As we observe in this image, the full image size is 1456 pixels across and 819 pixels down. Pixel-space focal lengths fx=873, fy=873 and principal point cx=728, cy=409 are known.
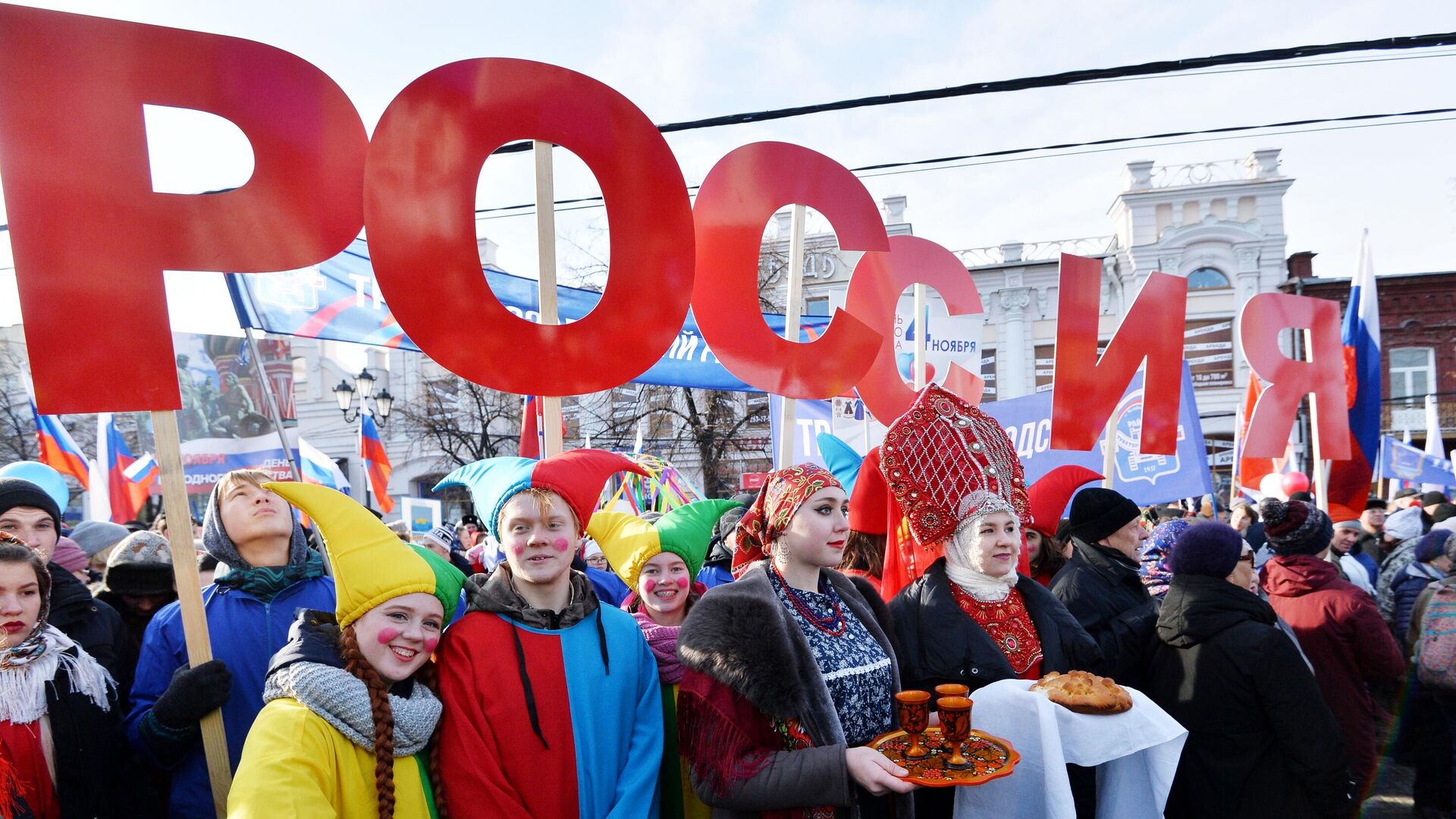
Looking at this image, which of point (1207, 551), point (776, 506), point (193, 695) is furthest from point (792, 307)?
point (193, 695)

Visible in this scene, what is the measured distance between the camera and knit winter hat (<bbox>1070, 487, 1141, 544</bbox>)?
12.9ft

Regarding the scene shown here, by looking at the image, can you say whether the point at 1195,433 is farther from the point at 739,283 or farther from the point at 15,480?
the point at 15,480

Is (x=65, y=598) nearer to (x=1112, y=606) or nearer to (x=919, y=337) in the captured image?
(x=919, y=337)

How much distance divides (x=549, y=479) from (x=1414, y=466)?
14590mm

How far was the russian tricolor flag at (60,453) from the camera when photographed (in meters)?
9.80

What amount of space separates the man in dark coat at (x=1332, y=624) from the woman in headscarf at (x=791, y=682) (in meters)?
2.69

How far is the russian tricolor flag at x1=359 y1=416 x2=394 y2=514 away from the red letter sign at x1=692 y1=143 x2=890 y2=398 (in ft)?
30.7

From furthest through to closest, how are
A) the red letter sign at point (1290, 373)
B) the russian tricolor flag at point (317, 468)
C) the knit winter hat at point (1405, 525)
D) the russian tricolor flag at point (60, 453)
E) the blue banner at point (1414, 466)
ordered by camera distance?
the blue banner at point (1414, 466) → the russian tricolor flag at point (60, 453) → the russian tricolor flag at point (317, 468) → the knit winter hat at point (1405, 525) → the red letter sign at point (1290, 373)

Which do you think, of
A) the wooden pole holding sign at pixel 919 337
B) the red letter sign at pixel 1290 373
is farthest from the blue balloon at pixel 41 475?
the red letter sign at pixel 1290 373

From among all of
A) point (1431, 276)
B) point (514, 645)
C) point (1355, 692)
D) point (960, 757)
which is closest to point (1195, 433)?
point (1355, 692)

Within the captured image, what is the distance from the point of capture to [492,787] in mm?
2121

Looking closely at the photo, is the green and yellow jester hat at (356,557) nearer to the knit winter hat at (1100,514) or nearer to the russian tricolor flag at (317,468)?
the knit winter hat at (1100,514)

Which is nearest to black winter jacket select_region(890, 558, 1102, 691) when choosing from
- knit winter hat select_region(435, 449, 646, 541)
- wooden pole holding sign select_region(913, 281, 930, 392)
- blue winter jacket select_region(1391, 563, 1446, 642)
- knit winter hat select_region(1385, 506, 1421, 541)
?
knit winter hat select_region(435, 449, 646, 541)

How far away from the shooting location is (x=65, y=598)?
3.03 metres
